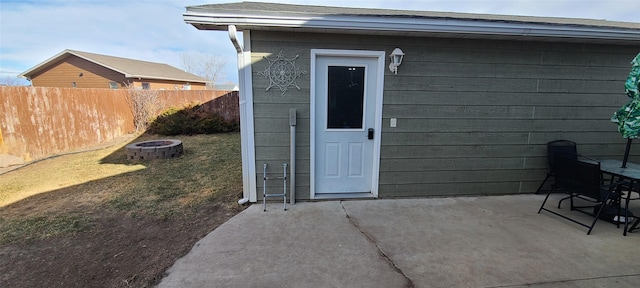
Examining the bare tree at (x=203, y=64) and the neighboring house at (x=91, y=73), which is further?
the bare tree at (x=203, y=64)

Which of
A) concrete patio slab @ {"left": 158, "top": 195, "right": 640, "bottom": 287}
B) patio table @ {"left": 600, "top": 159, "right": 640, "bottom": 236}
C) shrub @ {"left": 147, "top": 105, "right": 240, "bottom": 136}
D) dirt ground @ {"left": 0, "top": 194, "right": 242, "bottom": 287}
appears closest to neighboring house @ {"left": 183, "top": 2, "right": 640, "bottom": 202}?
concrete patio slab @ {"left": 158, "top": 195, "right": 640, "bottom": 287}

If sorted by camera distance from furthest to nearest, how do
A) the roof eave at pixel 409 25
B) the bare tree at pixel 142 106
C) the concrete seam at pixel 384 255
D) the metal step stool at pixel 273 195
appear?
the bare tree at pixel 142 106 < the metal step stool at pixel 273 195 < the roof eave at pixel 409 25 < the concrete seam at pixel 384 255

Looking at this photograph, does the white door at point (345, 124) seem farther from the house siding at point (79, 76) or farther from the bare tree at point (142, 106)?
the house siding at point (79, 76)

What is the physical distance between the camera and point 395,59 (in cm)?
349

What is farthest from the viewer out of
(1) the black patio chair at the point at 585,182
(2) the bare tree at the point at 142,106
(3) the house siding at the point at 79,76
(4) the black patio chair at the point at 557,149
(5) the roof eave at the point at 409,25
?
(3) the house siding at the point at 79,76

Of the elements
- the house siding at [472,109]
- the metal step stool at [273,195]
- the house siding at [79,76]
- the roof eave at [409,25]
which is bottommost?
the metal step stool at [273,195]

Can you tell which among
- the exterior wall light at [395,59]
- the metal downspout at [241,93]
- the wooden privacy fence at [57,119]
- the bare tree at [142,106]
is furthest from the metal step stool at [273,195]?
the bare tree at [142,106]

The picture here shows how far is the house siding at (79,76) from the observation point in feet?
56.1

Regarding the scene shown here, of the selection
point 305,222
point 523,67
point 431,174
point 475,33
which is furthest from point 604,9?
point 305,222

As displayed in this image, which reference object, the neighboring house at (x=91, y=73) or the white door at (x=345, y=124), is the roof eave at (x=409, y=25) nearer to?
the white door at (x=345, y=124)

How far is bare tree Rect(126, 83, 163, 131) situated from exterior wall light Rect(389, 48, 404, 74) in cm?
924

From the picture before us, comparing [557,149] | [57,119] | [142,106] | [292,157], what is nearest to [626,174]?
[557,149]

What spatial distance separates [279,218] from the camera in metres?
3.26

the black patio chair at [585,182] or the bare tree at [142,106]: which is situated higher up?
the bare tree at [142,106]
